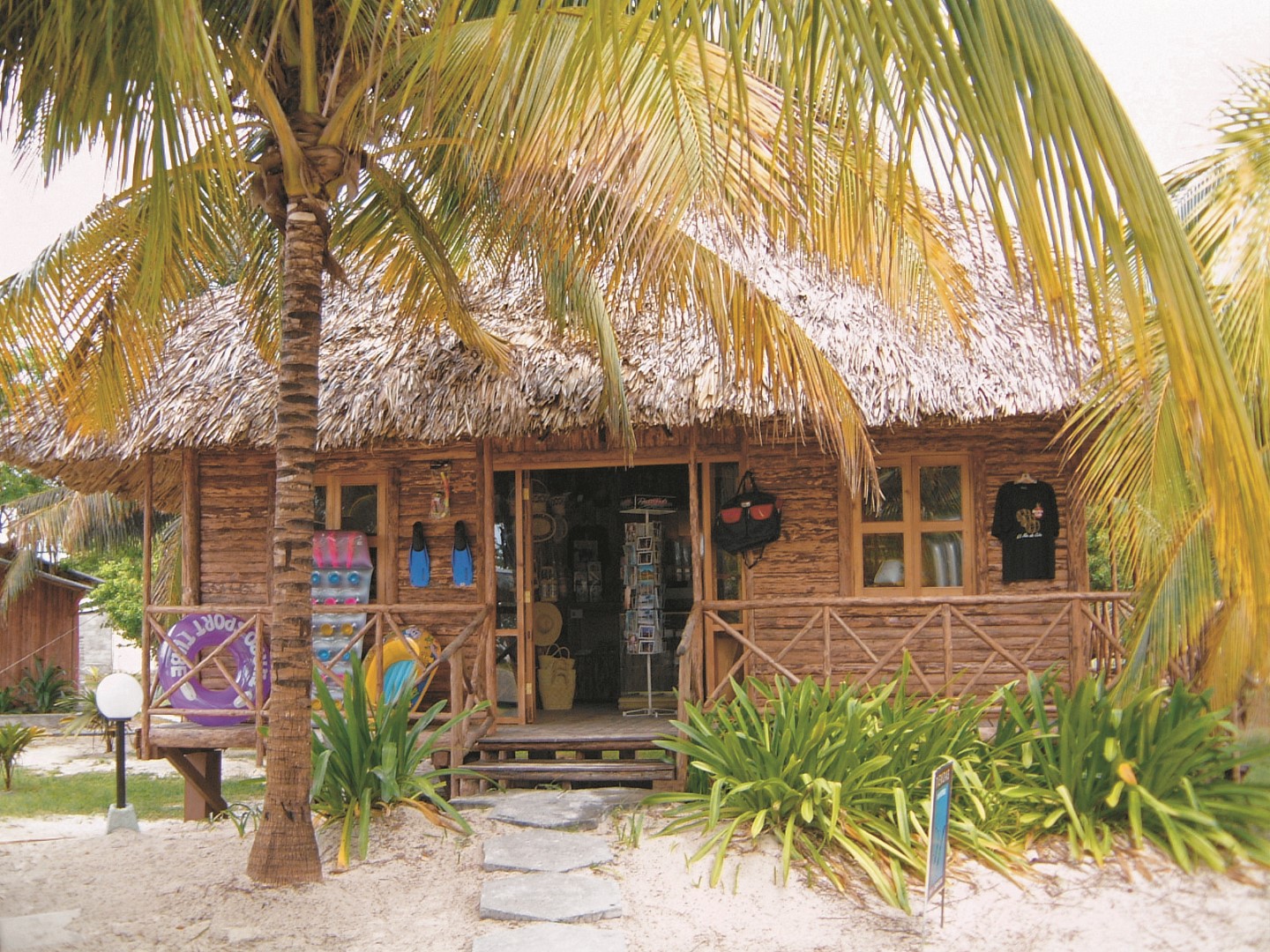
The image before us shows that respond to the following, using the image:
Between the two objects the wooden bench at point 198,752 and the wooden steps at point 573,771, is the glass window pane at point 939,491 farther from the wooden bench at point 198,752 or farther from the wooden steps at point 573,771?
the wooden bench at point 198,752

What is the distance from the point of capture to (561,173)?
4574 millimetres

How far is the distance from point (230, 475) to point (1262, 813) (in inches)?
313

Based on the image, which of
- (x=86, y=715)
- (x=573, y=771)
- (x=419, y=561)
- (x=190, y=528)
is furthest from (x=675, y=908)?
(x=86, y=715)

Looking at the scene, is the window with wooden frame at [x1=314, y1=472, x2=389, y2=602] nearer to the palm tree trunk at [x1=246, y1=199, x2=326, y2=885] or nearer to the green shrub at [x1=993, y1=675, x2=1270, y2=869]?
the palm tree trunk at [x1=246, y1=199, x2=326, y2=885]

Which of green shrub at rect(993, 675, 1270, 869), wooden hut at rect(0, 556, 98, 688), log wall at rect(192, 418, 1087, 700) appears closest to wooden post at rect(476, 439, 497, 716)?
log wall at rect(192, 418, 1087, 700)

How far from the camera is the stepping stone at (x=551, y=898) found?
197 inches

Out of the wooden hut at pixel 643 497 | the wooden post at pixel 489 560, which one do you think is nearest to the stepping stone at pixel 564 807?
the wooden hut at pixel 643 497

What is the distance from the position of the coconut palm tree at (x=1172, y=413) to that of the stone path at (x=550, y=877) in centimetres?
299

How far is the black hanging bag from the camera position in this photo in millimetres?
8383

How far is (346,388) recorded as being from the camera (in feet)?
27.4

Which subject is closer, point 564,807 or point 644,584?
point 564,807

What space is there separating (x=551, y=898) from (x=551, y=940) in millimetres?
423

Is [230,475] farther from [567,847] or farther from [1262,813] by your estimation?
[1262,813]

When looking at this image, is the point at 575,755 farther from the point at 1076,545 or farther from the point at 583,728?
the point at 1076,545
